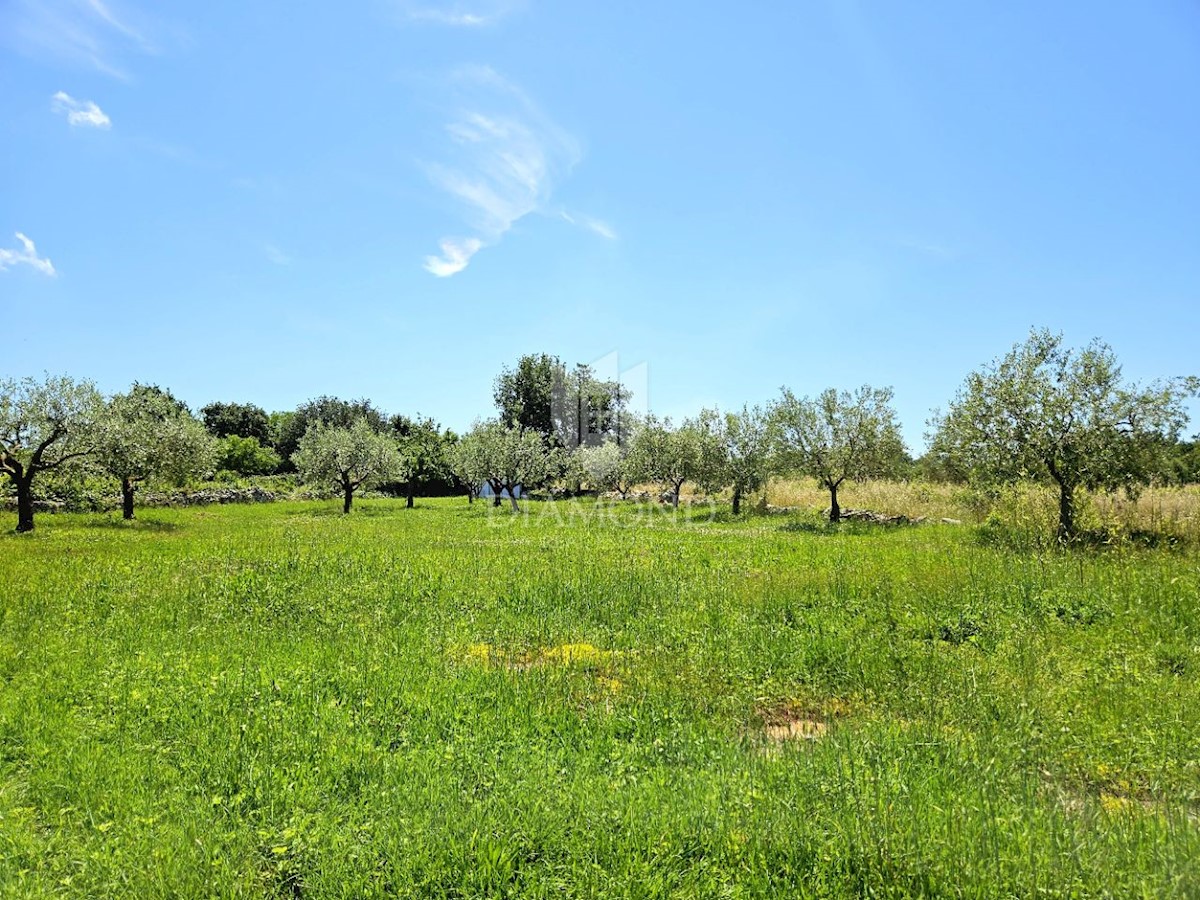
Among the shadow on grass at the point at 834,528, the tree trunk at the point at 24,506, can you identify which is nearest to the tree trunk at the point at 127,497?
the tree trunk at the point at 24,506

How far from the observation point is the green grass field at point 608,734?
12.5 feet

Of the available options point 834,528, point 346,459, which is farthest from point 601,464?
point 834,528

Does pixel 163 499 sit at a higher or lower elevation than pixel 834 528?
higher

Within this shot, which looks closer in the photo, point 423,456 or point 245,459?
point 423,456

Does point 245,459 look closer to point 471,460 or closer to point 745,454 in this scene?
point 471,460

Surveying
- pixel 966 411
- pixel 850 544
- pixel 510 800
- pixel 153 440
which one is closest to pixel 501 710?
pixel 510 800

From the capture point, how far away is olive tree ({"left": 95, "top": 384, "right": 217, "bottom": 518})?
82.2 feet

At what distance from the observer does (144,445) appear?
26.9m

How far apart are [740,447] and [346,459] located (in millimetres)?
24719

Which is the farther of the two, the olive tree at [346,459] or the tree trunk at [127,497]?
the olive tree at [346,459]

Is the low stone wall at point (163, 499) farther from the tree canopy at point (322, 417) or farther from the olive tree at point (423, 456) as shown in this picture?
→ the tree canopy at point (322, 417)

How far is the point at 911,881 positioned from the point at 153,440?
3302 centimetres

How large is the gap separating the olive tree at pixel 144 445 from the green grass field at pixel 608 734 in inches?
631

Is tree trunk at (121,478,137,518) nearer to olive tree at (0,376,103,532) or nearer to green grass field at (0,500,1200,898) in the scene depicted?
olive tree at (0,376,103,532)
